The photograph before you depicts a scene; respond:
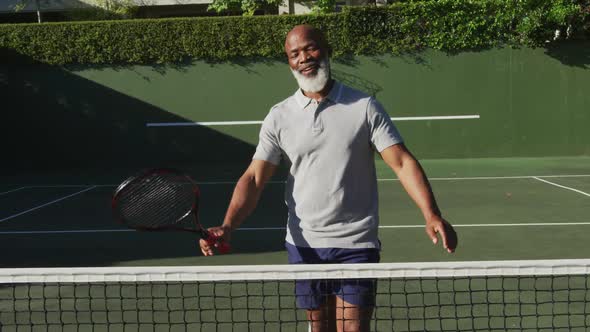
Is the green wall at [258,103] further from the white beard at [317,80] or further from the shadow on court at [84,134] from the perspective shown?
the white beard at [317,80]

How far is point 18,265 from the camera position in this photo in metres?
7.46

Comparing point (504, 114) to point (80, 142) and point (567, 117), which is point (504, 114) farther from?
point (80, 142)

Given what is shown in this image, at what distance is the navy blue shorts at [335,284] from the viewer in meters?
3.15

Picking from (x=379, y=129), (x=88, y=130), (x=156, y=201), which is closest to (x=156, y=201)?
(x=156, y=201)

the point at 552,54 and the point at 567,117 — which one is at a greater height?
the point at 552,54

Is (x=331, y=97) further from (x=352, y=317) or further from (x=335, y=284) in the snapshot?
(x=352, y=317)

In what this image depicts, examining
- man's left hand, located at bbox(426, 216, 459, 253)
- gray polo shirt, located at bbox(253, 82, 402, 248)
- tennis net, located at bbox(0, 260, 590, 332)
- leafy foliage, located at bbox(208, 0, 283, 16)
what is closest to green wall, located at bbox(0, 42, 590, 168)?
leafy foliage, located at bbox(208, 0, 283, 16)

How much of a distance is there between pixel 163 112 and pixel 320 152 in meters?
13.7

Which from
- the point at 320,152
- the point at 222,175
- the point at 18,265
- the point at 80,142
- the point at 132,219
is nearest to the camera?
the point at 320,152

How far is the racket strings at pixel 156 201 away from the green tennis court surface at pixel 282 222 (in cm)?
366

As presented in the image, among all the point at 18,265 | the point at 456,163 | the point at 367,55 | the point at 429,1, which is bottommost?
the point at 456,163

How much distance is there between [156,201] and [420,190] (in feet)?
3.89

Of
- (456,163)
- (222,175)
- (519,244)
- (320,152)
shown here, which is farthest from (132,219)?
(456,163)

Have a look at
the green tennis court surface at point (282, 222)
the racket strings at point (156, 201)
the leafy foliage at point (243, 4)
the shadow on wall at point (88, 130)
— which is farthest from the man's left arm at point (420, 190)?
the leafy foliage at point (243, 4)
